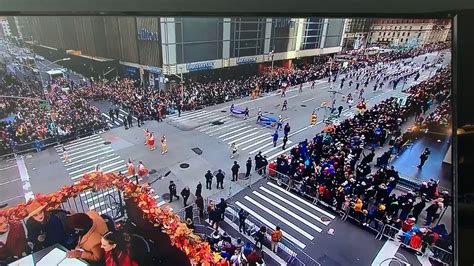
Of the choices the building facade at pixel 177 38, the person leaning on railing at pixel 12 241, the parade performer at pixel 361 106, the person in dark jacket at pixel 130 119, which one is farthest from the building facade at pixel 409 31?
the person leaning on railing at pixel 12 241

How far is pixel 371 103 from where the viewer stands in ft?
6.65

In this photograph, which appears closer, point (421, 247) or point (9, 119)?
point (9, 119)

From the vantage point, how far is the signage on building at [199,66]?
70.2 inches

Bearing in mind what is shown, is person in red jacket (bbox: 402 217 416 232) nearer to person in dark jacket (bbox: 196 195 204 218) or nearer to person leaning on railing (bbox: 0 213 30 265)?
person in dark jacket (bbox: 196 195 204 218)

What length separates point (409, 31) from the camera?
174 centimetres

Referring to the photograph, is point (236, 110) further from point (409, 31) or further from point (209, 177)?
point (409, 31)

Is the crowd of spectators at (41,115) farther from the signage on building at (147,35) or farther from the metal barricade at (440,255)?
the metal barricade at (440,255)

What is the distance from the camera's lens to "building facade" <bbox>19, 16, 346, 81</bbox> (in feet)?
5.28

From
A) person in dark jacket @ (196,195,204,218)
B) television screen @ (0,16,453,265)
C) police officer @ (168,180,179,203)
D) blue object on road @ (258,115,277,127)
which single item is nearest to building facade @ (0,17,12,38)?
television screen @ (0,16,453,265)

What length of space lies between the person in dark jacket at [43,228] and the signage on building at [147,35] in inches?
45.1

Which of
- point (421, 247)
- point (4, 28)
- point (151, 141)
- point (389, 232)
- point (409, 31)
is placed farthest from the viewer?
point (389, 232)

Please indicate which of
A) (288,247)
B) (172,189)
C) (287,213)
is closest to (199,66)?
(172,189)

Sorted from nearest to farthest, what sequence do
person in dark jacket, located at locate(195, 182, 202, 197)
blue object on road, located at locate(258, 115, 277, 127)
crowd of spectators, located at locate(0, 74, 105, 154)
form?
crowd of spectators, located at locate(0, 74, 105, 154) < person in dark jacket, located at locate(195, 182, 202, 197) < blue object on road, located at locate(258, 115, 277, 127)

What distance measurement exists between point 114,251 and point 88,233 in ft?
0.66
